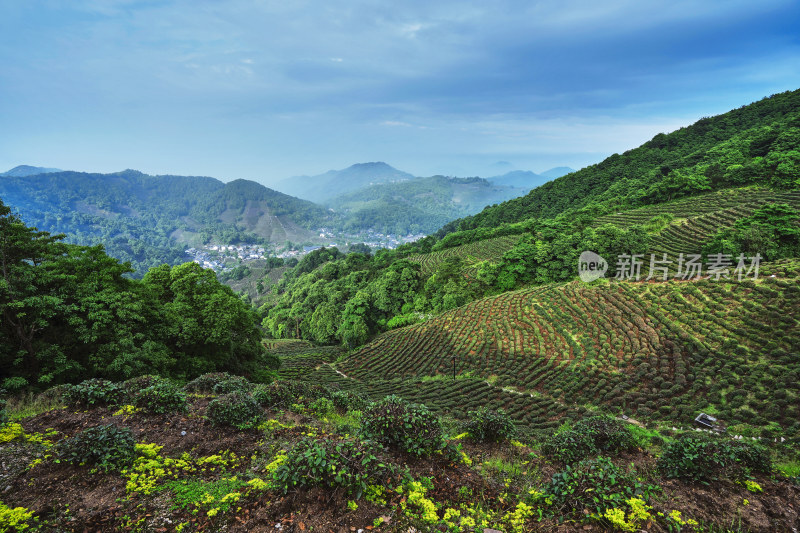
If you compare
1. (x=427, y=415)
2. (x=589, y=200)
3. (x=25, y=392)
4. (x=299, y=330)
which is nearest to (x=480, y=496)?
(x=427, y=415)

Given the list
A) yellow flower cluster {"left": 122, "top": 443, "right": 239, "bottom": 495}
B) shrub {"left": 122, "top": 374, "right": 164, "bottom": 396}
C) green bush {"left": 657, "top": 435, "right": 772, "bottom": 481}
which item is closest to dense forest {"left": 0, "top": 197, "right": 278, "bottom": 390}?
shrub {"left": 122, "top": 374, "right": 164, "bottom": 396}

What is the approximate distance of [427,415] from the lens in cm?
704

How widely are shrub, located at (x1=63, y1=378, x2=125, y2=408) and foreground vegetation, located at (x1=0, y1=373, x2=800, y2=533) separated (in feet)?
0.12

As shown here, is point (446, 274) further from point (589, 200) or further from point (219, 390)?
point (589, 200)

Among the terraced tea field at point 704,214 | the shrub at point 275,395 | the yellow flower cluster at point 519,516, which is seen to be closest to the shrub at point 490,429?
the yellow flower cluster at point 519,516

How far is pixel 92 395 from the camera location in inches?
327

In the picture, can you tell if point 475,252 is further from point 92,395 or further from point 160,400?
point 92,395

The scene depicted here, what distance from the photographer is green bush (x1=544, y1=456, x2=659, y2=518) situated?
4879 millimetres

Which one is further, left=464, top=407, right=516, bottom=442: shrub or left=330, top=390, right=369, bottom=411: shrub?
left=330, top=390, right=369, bottom=411: shrub

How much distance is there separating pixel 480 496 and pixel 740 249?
45948mm

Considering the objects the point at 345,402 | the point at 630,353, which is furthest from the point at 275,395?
the point at 630,353

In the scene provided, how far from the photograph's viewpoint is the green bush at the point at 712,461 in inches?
238

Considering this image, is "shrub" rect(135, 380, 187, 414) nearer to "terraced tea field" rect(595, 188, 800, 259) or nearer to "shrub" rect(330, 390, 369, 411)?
"shrub" rect(330, 390, 369, 411)

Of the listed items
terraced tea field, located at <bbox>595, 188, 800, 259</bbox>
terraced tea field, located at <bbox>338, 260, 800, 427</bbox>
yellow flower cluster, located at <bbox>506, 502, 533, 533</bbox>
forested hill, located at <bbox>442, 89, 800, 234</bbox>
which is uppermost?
forested hill, located at <bbox>442, 89, 800, 234</bbox>
